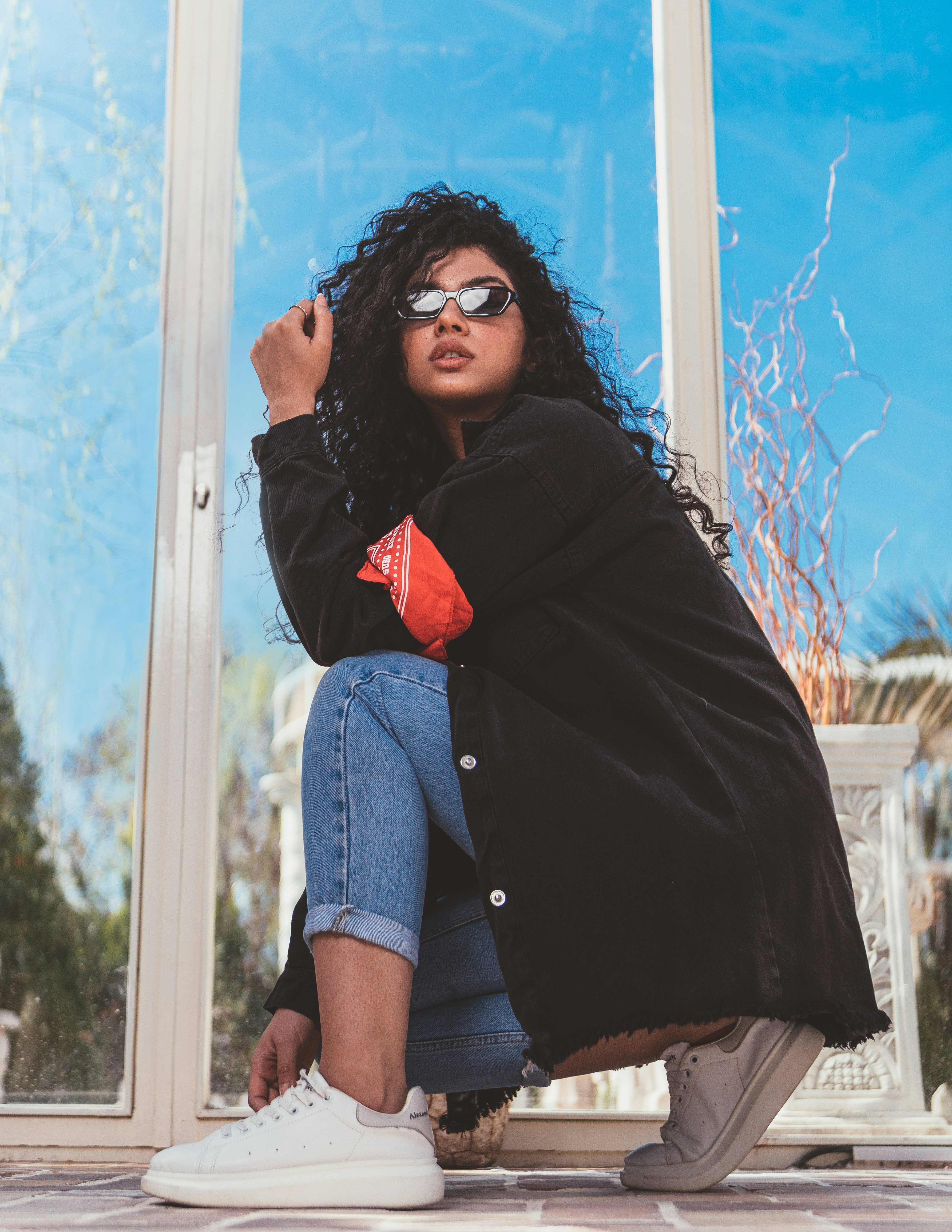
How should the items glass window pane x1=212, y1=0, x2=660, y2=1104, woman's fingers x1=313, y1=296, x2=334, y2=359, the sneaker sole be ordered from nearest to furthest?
the sneaker sole, woman's fingers x1=313, y1=296, x2=334, y2=359, glass window pane x1=212, y1=0, x2=660, y2=1104

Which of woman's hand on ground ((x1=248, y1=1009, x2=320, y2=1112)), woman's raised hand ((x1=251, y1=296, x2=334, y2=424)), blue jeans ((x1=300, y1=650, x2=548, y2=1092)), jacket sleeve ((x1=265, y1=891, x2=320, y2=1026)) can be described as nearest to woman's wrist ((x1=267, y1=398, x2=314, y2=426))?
woman's raised hand ((x1=251, y1=296, x2=334, y2=424))

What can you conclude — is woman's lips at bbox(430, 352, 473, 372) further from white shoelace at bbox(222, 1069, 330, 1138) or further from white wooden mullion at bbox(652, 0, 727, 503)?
white shoelace at bbox(222, 1069, 330, 1138)

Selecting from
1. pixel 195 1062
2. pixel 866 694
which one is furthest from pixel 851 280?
pixel 195 1062

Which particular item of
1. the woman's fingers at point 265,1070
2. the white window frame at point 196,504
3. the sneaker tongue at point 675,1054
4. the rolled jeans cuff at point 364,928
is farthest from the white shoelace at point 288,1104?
the white window frame at point 196,504

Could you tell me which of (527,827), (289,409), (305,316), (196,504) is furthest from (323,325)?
(527,827)

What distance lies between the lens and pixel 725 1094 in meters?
1.11

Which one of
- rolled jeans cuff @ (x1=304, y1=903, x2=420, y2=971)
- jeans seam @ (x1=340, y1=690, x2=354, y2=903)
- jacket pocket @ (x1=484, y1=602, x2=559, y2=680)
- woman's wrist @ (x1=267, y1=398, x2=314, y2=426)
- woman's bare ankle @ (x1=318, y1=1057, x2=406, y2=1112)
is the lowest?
woman's bare ankle @ (x1=318, y1=1057, x2=406, y2=1112)

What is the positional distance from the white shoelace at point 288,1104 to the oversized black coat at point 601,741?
0.19m

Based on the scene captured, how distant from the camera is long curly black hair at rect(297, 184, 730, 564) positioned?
5.20ft

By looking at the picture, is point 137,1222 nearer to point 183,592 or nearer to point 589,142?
point 183,592

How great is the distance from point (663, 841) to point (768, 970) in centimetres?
15

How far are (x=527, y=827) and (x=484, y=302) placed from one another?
30.2 inches

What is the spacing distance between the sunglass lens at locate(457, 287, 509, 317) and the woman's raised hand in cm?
20

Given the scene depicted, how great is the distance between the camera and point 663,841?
3.44 ft
